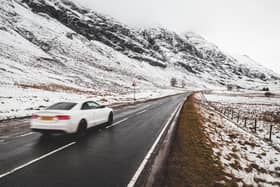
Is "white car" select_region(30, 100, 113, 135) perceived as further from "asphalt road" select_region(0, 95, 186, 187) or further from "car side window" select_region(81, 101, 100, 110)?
"asphalt road" select_region(0, 95, 186, 187)

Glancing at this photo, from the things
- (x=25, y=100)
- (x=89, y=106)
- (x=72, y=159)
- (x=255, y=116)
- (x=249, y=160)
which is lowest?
(x=249, y=160)

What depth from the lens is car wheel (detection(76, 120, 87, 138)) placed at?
8477mm

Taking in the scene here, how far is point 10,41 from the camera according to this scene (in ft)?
316

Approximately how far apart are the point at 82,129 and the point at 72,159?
2.92 m

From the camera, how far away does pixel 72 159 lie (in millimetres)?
5875

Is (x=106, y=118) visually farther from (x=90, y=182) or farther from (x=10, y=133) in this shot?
(x=90, y=182)

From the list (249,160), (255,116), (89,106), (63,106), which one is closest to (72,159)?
(63,106)

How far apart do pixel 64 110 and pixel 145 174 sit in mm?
4988

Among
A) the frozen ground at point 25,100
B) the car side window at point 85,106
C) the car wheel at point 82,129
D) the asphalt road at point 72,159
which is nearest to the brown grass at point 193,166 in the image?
the asphalt road at point 72,159

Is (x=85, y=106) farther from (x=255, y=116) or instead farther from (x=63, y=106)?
(x=255, y=116)

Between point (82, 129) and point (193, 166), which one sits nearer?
point (193, 166)

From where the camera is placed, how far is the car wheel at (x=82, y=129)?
334 inches

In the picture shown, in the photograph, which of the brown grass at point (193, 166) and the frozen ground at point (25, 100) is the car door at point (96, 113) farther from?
the frozen ground at point (25, 100)


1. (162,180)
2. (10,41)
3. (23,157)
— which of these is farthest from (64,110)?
(10,41)
